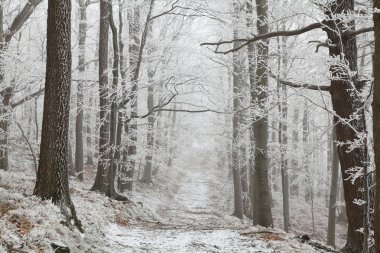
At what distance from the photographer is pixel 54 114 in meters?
6.78

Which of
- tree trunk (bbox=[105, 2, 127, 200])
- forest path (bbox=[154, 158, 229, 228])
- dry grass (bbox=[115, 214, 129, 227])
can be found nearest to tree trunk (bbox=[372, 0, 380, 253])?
dry grass (bbox=[115, 214, 129, 227])

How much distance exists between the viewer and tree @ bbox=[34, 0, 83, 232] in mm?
6742

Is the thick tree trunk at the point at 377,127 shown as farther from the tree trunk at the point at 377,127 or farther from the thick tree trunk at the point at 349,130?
the thick tree trunk at the point at 349,130

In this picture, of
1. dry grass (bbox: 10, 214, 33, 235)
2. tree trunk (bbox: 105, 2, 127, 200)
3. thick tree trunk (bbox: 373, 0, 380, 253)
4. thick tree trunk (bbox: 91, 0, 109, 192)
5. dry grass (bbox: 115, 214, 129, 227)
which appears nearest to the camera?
thick tree trunk (bbox: 373, 0, 380, 253)

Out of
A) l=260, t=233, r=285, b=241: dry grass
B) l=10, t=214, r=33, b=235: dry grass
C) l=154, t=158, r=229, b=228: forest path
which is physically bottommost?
l=154, t=158, r=229, b=228: forest path

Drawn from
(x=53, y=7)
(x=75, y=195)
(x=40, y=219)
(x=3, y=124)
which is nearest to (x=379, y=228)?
(x=40, y=219)

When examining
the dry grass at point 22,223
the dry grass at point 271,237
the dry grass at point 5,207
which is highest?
the dry grass at point 5,207

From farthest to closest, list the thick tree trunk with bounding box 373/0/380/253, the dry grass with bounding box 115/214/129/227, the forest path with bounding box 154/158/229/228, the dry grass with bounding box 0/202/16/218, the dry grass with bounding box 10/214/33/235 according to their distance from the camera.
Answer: the forest path with bounding box 154/158/229/228, the dry grass with bounding box 115/214/129/227, the dry grass with bounding box 0/202/16/218, the dry grass with bounding box 10/214/33/235, the thick tree trunk with bounding box 373/0/380/253

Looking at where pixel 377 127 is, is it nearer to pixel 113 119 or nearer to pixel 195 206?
pixel 113 119

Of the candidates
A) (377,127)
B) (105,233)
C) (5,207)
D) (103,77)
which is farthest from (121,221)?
(377,127)

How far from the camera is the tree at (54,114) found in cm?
674

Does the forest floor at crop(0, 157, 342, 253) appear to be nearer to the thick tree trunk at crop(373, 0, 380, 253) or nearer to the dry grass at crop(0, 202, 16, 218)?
the dry grass at crop(0, 202, 16, 218)

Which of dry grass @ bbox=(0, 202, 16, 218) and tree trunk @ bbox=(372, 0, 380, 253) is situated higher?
tree trunk @ bbox=(372, 0, 380, 253)

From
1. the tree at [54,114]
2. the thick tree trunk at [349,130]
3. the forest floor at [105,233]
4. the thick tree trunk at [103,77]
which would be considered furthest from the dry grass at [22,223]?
the thick tree trunk at [103,77]
